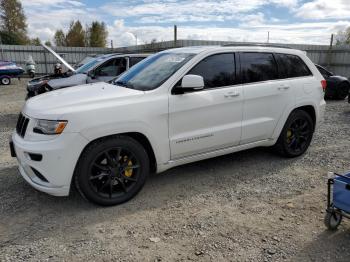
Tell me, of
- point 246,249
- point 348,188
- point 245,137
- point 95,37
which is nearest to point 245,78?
point 245,137

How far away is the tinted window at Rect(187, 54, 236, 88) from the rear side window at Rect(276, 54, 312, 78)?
3.16 ft

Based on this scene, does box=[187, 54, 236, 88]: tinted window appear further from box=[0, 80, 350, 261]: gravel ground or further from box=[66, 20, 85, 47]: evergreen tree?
box=[66, 20, 85, 47]: evergreen tree

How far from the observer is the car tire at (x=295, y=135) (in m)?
5.14

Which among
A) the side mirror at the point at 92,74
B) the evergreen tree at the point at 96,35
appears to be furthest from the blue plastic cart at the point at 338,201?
the evergreen tree at the point at 96,35

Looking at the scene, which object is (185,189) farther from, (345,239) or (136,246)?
(345,239)

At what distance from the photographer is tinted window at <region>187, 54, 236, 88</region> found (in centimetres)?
423

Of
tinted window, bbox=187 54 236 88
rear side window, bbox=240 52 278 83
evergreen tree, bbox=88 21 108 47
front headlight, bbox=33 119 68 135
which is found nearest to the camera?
front headlight, bbox=33 119 68 135

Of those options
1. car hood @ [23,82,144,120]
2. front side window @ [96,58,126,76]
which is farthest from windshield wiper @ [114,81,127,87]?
front side window @ [96,58,126,76]

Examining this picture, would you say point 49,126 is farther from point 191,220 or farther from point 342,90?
point 342,90

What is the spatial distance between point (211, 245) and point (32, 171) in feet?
6.76

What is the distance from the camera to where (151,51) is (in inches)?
745

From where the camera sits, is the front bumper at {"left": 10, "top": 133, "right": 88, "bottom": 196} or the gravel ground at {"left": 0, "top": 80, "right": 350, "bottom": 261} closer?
the gravel ground at {"left": 0, "top": 80, "right": 350, "bottom": 261}

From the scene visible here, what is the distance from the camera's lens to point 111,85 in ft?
14.3

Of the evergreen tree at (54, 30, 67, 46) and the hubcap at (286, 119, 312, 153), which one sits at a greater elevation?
the evergreen tree at (54, 30, 67, 46)
